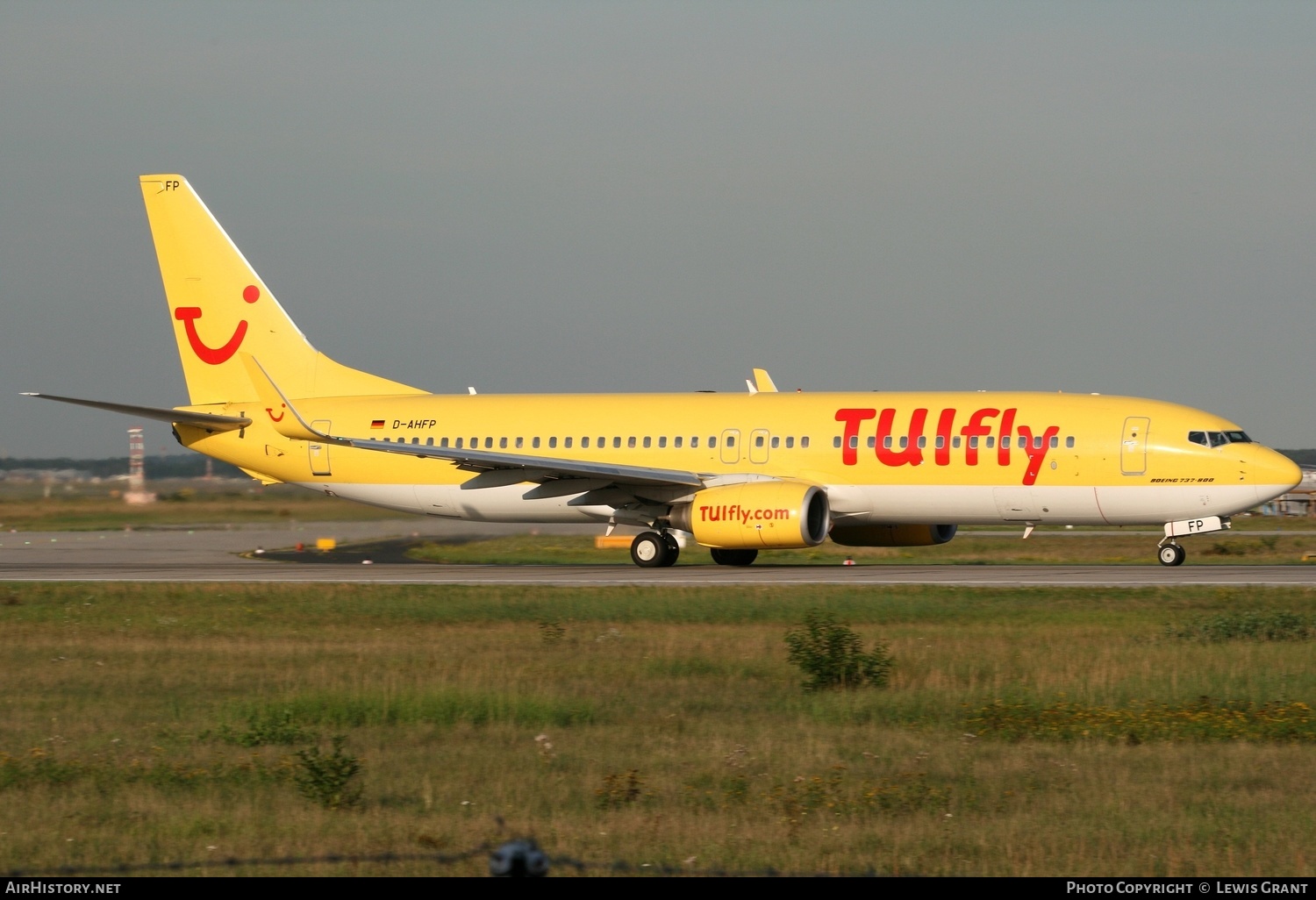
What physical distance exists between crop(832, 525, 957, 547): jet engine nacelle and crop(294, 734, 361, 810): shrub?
24447 mm

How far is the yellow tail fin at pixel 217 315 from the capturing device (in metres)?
38.1

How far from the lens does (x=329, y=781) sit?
33.7ft

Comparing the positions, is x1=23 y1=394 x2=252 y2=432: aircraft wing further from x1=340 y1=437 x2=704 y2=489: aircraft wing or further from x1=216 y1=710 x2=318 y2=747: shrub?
x1=216 y1=710 x2=318 y2=747: shrub

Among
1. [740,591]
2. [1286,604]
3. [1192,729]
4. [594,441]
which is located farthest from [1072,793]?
[594,441]

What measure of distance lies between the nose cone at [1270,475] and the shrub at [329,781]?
927 inches

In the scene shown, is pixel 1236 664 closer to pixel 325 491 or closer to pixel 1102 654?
pixel 1102 654

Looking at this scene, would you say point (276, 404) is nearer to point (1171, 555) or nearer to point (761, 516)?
point (761, 516)

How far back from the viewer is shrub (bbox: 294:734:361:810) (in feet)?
33.3

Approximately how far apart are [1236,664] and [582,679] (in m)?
6.96

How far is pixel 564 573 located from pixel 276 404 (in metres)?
8.71

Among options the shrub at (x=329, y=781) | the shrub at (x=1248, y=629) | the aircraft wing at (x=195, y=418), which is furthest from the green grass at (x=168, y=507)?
the shrub at (x=329, y=781)

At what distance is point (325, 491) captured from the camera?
37.3m

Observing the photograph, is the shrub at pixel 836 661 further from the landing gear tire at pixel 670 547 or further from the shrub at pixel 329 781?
the landing gear tire at pixel 670 547

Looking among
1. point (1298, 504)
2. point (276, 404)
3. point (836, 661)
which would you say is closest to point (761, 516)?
point (276, 404)
